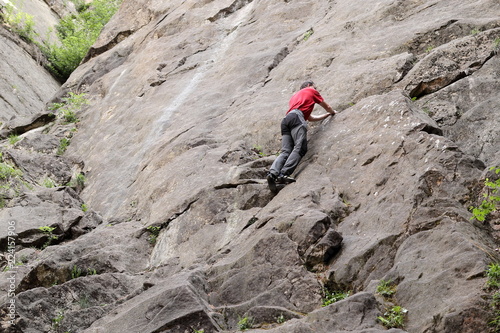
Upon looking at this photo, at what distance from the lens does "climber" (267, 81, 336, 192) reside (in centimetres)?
1036

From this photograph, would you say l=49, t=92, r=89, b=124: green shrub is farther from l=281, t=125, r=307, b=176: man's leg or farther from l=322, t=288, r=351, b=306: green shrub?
l=322, t=288, r=351, b=306: green shrub

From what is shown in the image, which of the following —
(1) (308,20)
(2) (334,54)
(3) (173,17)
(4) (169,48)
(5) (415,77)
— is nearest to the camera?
(5) (415,77)

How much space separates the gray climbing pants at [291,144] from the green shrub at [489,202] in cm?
375

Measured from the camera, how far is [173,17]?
70.0ft

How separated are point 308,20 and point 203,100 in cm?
423

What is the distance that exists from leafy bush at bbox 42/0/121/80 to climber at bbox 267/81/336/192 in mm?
17586

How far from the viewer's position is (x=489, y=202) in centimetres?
730

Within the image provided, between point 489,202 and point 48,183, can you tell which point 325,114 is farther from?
point 48,183

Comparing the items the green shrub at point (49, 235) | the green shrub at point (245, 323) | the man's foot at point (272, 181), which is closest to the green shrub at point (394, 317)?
the green shrub at point (245, 323)

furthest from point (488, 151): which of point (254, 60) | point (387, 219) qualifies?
point (254, 60)

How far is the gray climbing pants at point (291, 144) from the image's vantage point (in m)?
10.4

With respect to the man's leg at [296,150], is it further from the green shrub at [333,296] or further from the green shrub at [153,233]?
the green shrub at [333,296]

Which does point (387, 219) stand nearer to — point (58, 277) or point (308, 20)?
point (58, 277)

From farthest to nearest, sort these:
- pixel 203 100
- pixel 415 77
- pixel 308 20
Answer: pixel 308 20 < pixel 203 100 < pixel 415 77
